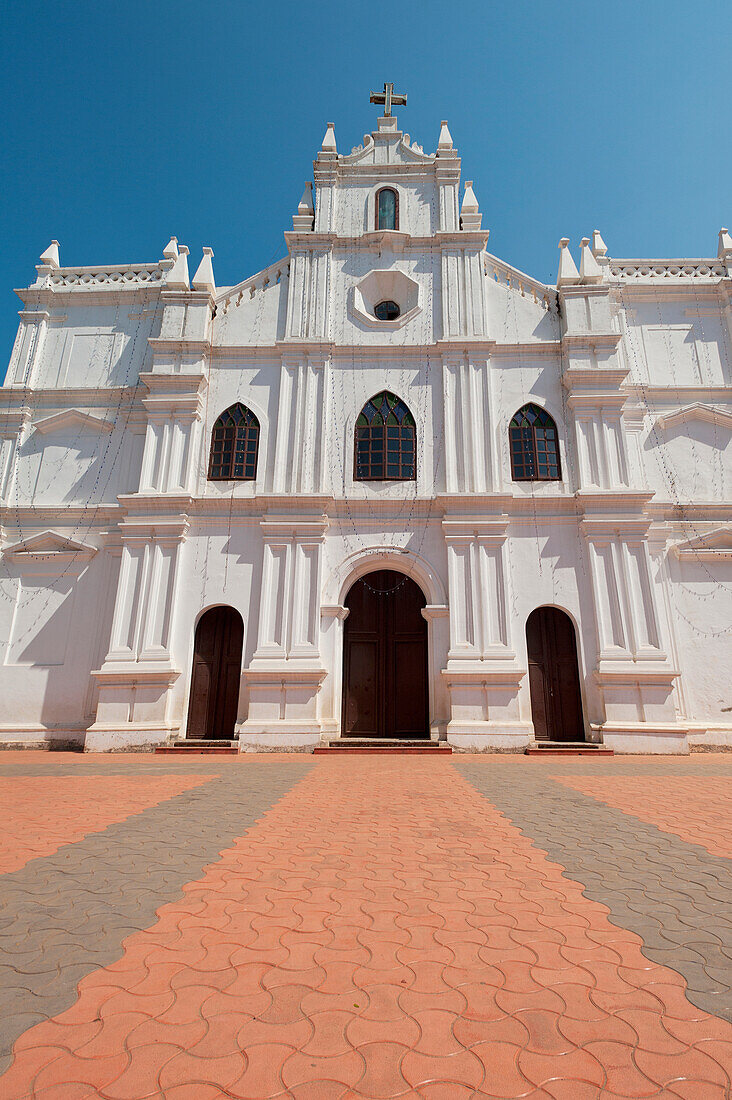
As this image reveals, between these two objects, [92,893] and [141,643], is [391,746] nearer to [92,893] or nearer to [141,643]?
[141,643]

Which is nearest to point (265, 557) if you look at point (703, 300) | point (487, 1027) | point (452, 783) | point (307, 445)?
point (307, 445)

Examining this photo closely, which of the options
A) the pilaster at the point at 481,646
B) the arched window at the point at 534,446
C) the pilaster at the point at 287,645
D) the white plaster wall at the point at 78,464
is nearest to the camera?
the pilaster at the point at 481,646

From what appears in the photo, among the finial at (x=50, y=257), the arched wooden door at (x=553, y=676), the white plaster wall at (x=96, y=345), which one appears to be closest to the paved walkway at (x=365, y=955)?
the arched wooden door at (x=553, y=676)

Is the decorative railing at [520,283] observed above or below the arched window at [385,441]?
above

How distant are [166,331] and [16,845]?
13053 millimetres

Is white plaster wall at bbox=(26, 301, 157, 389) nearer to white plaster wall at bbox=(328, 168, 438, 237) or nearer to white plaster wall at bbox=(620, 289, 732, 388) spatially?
white plaster wall at bbox=(328, 168, 438, 237)

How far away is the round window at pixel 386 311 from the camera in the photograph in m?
15.3

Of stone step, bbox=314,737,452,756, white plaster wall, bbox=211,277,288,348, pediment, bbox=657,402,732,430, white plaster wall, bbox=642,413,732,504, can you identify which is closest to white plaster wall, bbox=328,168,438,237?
white plaster wall, bbox=211,277,288,348

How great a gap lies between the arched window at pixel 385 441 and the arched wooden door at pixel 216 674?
15.3 ft

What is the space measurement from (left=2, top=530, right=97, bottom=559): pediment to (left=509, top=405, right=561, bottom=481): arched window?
34.1 ft

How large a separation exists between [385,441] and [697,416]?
788 centimetres

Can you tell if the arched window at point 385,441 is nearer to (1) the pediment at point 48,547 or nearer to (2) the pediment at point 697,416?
(2) the pediment at point 697,416

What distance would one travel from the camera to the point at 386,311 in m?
15.3

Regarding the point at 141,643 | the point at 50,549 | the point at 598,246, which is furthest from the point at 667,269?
the point at 50,549
